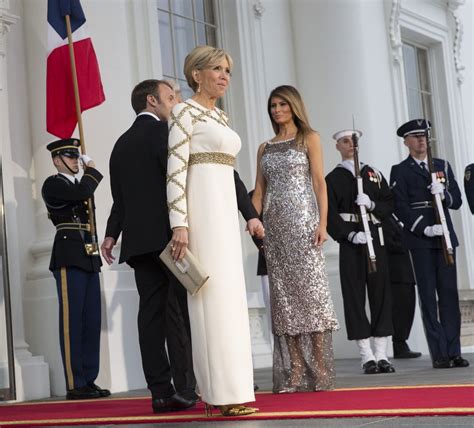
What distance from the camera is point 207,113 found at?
4.04 metres

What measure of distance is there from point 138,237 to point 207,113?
624 millimetres

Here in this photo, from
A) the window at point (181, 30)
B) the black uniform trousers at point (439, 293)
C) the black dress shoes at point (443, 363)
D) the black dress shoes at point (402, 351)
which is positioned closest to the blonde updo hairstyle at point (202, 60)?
the black uniform trousers at point (439, 293)

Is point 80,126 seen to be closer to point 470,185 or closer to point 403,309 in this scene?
point 470,185

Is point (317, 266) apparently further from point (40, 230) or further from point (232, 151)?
point (40, 230)

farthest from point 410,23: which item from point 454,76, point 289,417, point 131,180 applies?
point 289,417

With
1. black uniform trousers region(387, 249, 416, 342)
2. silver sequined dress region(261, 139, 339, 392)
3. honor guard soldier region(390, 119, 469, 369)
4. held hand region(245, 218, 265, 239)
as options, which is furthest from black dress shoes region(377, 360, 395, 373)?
held hand region(245, 218, 265, 239)

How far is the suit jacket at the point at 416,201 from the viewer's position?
675cm

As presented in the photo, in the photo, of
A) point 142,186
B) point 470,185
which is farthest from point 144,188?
point 470,185

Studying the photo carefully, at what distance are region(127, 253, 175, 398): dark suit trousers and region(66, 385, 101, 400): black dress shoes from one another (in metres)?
1.81

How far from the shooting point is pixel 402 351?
344 inches

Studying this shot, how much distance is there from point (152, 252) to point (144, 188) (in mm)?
297

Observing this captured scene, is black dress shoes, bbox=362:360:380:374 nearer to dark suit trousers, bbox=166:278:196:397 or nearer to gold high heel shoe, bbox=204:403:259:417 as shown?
dark suit trousers, bbox=166:278:196:397

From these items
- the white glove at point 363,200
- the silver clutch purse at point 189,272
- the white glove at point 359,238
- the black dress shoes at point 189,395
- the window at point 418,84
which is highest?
the window at point 418,84

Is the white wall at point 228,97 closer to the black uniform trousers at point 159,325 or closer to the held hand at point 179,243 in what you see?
the black uniform trousers at point 159,325
